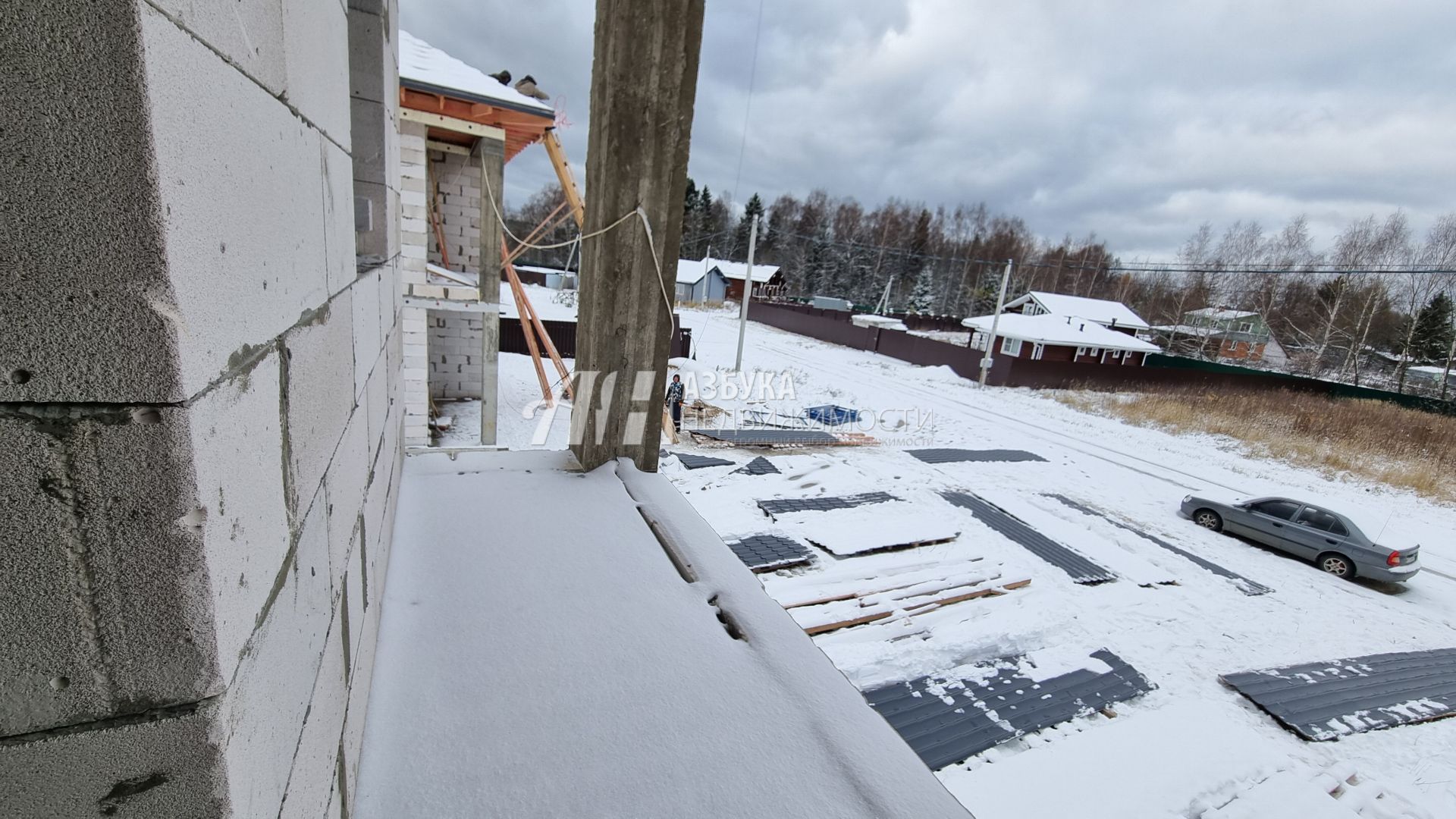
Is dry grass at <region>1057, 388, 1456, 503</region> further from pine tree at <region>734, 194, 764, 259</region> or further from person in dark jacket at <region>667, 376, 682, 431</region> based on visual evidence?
pine tree at <region>734, 194, 764, 259</region>

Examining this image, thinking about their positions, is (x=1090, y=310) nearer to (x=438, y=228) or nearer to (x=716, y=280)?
(x=716, y=280)

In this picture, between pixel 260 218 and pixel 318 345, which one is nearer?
pixel 260 218

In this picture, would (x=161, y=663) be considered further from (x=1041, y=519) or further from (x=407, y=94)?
(x=1041, y=519)

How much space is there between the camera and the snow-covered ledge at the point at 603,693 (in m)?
1.26

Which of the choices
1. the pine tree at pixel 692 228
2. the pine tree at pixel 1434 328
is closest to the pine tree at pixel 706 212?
the pine tree at pixel 692 228

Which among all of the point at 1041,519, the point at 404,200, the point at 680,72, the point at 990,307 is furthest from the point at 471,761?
the point at 990,307

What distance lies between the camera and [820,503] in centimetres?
845

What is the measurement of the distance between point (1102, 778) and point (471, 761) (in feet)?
15.3

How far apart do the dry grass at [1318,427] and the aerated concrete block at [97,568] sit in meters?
17.9

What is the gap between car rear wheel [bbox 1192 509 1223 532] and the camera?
9.20 metres

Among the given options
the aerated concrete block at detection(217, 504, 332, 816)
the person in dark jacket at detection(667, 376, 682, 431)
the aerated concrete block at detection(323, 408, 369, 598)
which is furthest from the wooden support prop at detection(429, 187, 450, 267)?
the aerated concrete block at detection(217, 504, 332, 816)

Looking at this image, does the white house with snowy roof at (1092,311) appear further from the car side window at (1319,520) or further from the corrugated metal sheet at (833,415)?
the car side window at (1319,520)

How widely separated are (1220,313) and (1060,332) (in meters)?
22.7

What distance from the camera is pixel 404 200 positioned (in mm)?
7043
